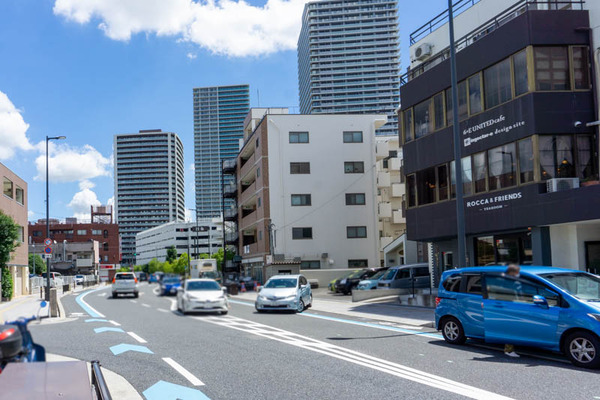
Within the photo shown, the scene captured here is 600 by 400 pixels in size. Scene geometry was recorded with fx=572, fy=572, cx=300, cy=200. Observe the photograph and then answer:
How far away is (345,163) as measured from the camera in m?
58.5

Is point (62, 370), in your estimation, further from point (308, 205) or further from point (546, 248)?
point (308, 205)

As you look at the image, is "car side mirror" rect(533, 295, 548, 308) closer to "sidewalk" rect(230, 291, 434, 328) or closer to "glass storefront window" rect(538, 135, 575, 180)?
"sidewalk" rect(230, 291, 434, 328)

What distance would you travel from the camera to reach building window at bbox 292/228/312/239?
56906mm

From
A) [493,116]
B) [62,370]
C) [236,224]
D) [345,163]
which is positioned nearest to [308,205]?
[345,163]

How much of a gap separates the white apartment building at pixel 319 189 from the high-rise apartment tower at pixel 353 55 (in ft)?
376

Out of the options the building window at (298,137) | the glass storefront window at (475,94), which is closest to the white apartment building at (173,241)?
the glass storefront window at (475,94)

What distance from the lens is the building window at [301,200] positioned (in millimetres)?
57556

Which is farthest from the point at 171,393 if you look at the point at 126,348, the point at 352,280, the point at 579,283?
the point at 352,280

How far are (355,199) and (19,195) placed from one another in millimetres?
31259

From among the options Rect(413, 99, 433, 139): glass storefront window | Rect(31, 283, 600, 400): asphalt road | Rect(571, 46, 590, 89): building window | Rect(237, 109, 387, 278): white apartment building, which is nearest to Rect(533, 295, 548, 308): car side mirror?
Rect(31, 283, 600, 400): asphalt road

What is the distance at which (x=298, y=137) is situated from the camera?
5822 centimetres

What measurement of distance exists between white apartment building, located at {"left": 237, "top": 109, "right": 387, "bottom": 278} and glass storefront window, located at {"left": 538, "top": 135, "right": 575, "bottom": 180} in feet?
122

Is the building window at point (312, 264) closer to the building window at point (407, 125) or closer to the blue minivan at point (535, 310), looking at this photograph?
the building window at point (407, 125)

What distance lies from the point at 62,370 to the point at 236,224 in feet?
246
